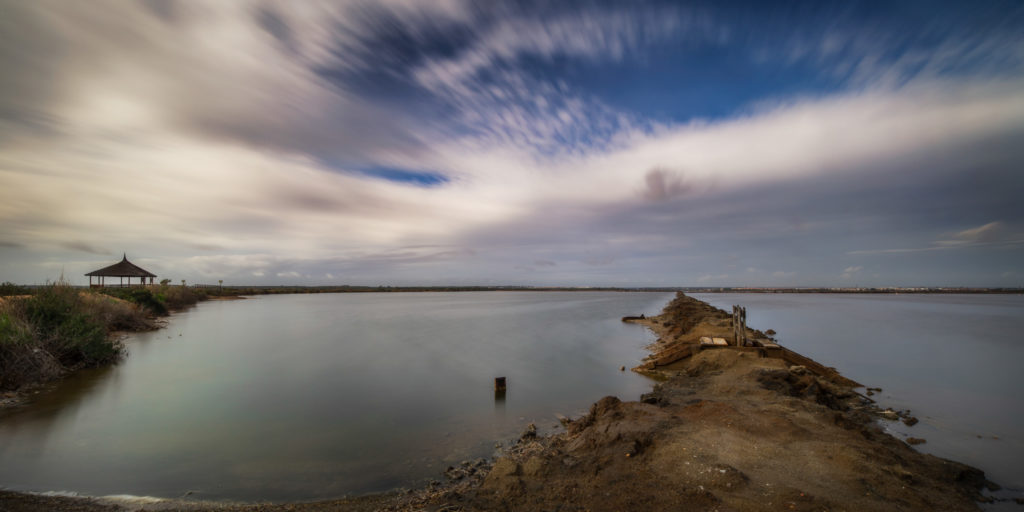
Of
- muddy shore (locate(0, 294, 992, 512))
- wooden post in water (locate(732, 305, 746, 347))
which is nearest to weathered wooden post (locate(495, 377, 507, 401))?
muddy shore (locate(0, 294, 992, 512))

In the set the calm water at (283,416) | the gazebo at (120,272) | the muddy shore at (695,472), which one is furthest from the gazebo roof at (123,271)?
the muddy shore at (695,472)

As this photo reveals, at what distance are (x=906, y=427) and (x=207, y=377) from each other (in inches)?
744

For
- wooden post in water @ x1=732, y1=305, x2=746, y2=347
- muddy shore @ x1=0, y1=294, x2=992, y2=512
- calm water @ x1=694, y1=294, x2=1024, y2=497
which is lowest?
calm water @ x1=694, y1=294, x2=1024, y2=497

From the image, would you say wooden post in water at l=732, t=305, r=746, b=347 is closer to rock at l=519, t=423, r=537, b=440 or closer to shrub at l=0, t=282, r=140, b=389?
rock at l=519, t=423, r=537, b=440

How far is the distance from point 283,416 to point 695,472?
874 centimetres

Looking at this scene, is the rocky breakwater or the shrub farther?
the shrub

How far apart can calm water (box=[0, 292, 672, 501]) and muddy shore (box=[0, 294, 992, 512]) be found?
2.52 ft

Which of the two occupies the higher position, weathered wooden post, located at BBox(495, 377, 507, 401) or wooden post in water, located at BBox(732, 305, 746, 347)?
wooden post in water, located at BBox(732, 305, 746, 347)

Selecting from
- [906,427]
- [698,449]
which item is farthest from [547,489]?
[906,427]

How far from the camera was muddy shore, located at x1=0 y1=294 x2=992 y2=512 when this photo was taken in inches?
177

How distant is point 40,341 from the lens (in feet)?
38.7

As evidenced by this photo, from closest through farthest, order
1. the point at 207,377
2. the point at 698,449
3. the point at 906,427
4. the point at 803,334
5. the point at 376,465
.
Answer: the point at 698,449, the point at 376,465, the point at 906,427, the point at 207,377, the point at 803,334

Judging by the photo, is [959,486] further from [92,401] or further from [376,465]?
[92,401]

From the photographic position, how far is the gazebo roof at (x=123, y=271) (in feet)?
129
